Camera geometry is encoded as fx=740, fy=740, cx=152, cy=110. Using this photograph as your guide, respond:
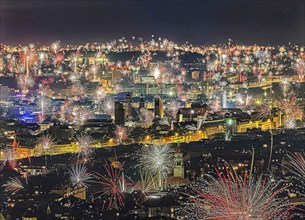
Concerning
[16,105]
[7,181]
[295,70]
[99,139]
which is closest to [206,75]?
[295,70]

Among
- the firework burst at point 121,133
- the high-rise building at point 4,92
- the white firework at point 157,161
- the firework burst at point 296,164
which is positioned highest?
the high-rise building at point 4,92

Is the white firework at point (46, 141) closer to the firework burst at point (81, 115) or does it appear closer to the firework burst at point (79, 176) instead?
the firework burst at point (81, 115)

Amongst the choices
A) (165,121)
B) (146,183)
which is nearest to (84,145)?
(165,121)

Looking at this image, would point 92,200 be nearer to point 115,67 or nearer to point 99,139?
point 99,139

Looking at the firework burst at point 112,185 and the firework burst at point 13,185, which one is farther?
the firework burst at point 13,185

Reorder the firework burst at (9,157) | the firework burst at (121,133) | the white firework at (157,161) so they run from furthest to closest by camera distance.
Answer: the firework burst at (121,133)
the firework burst at (9,157)
the white firework at (157,161)

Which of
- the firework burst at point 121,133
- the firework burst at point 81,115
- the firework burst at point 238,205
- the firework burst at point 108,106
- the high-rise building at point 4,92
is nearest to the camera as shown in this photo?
the firework burst at point 238,205

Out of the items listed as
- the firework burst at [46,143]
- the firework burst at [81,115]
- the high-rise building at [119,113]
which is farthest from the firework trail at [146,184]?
the firework burst at [81,115]

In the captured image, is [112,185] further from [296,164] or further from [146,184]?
[296,164]
